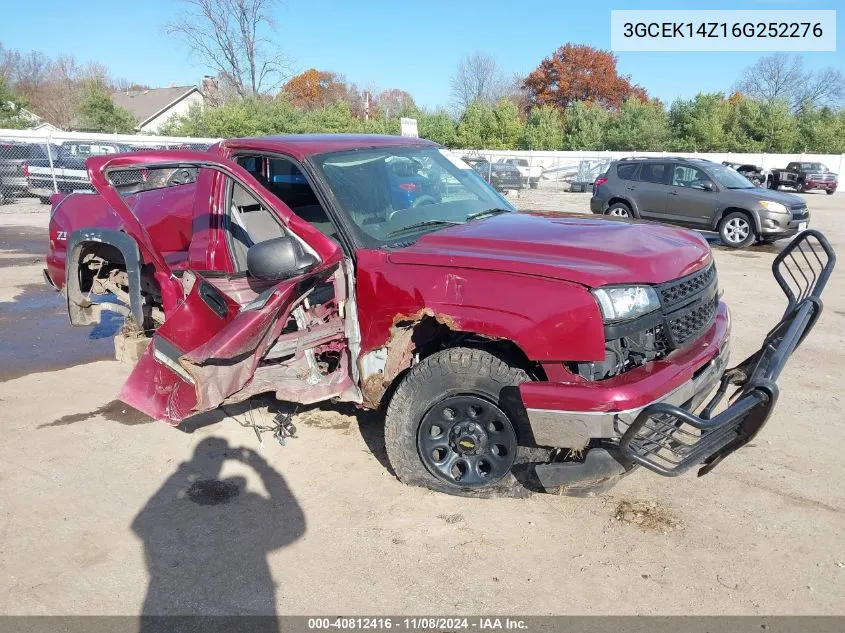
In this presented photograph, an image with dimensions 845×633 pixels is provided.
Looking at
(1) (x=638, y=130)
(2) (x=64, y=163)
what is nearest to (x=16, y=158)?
(2) (x=64, y=163)

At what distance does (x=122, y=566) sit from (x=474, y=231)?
247 cm

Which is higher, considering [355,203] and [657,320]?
[355,203]

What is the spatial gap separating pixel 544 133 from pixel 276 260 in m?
43.8

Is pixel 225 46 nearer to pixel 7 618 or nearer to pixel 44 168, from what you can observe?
pixel 44 168

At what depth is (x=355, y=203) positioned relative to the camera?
379 cm

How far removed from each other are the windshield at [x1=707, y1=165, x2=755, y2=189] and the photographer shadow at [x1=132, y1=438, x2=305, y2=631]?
40.7 feet

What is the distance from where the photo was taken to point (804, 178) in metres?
31.4

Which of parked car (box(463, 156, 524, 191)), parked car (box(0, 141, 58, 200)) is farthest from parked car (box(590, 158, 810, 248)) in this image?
parked car (box(0, 141, 58, 200))

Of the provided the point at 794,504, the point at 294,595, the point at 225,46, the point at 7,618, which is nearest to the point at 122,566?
the point at 7,618

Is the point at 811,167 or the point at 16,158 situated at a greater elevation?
the point at 16,158

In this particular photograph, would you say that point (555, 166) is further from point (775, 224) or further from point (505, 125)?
point (775, 224)

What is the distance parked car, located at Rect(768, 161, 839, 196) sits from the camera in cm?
3134

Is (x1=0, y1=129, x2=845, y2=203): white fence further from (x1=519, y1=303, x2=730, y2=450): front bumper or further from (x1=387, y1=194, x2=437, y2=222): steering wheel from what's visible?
(x1=519, y1=303, x2=730, y2=450): front bumper

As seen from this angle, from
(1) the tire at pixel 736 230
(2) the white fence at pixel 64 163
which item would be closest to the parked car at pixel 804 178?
(2) the white fence at pixel 64 163
